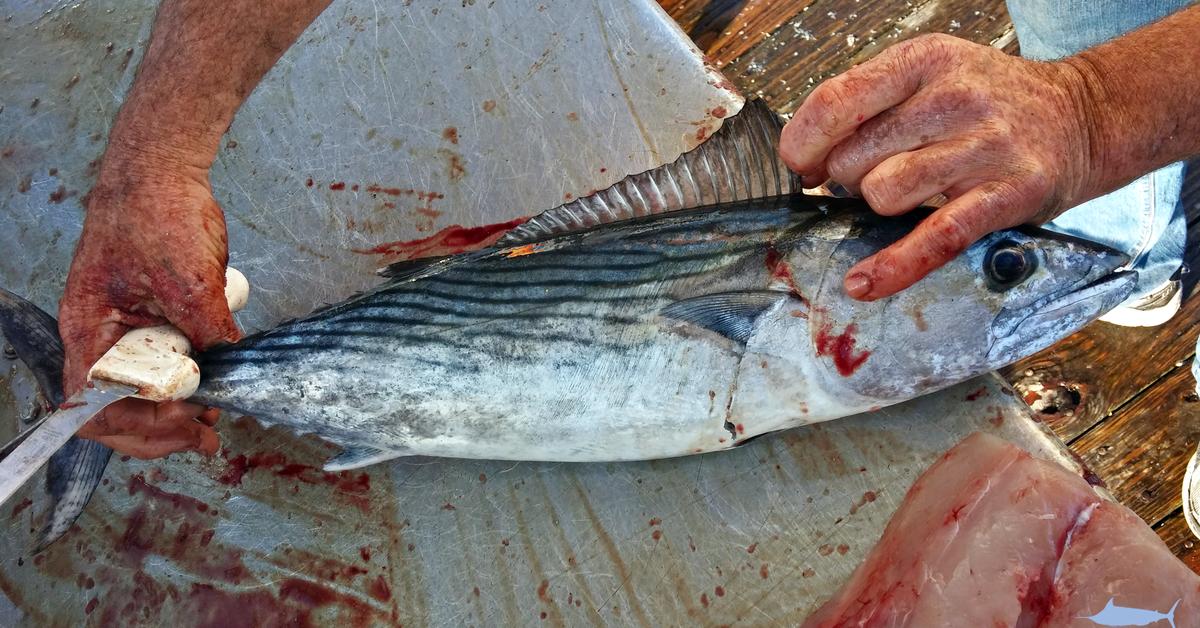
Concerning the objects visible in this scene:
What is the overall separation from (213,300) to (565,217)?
2.68ft

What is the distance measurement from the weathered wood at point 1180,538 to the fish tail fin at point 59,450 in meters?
3.01

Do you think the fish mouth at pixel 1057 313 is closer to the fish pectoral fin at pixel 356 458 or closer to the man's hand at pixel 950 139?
the man's hand at pixel 950 139

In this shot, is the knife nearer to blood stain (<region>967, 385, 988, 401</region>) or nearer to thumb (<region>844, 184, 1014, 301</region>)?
thumb (<region>844, 184, 1014, 301</region>)

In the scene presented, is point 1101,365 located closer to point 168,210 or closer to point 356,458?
point 356,458

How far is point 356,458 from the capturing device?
77.8 inches

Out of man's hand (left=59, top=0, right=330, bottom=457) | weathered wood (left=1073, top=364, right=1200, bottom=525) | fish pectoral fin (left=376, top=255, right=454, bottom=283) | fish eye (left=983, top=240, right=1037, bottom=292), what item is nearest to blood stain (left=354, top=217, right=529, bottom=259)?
fish pectoral fin (left=376, top=255, right=454, bottom=283)

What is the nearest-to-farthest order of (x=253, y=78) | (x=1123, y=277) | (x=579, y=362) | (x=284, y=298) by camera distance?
(x=1123, y=277), (x=579, y=362), (x=253, y=78), (x=284, y=298)

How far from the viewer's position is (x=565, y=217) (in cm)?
195

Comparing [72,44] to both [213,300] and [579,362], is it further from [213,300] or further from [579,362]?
[579,362]

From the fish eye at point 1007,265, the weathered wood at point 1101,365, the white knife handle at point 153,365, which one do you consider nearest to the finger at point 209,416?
the white knife handle at point 153,365

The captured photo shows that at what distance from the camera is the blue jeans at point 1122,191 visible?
7.36ft

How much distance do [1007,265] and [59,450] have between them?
218cm

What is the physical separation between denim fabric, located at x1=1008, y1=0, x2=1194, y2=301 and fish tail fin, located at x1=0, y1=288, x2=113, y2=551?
2.78 metres

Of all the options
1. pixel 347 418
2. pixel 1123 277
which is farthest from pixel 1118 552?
pixel 347 418
